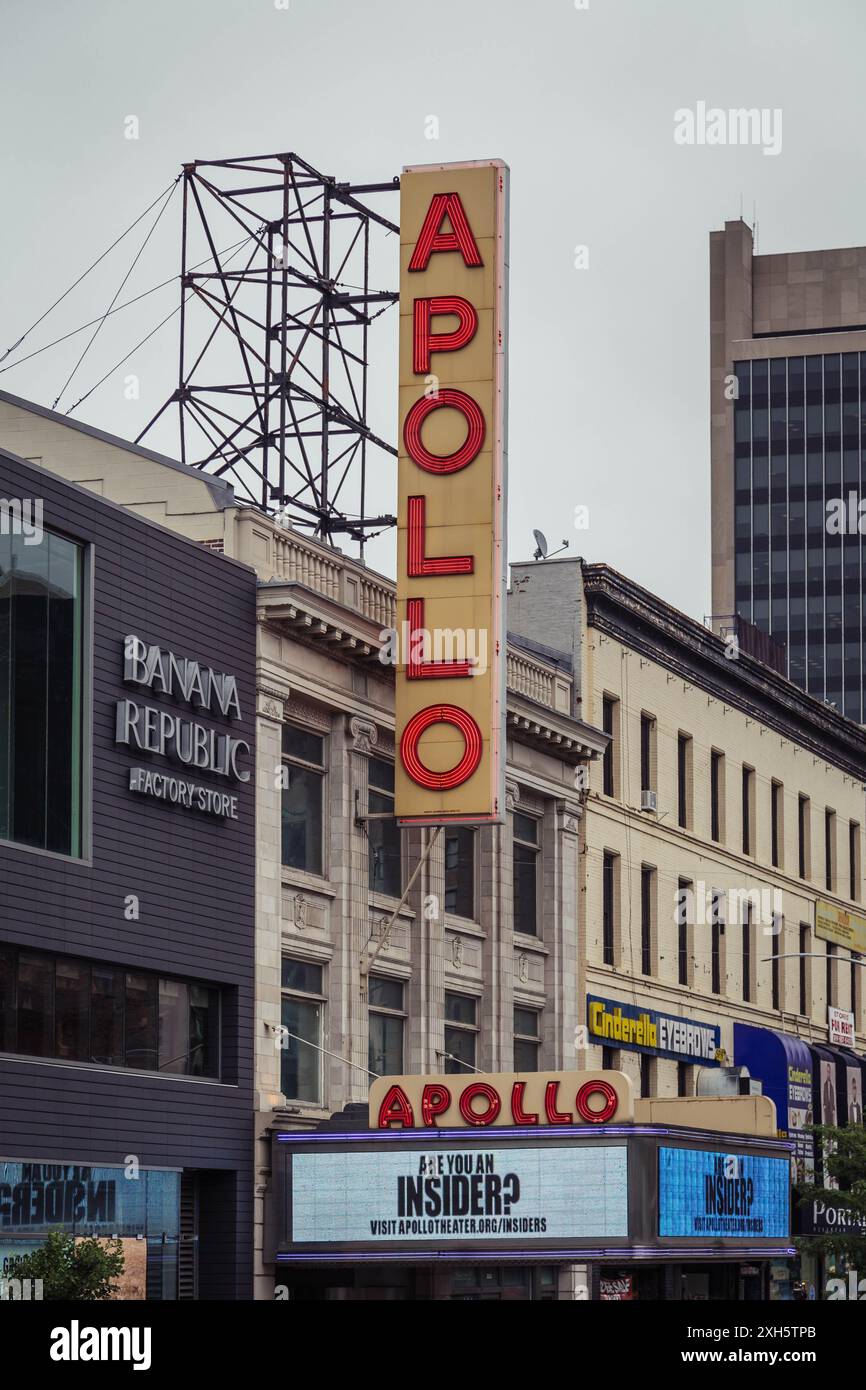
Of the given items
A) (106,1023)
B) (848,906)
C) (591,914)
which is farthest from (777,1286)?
(106,1023)

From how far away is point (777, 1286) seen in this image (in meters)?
51.7

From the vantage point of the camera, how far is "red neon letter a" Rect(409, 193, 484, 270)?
123 ft

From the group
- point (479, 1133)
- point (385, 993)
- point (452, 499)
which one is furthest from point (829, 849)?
point (479, 1133)

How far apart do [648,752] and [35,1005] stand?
79.2 feet

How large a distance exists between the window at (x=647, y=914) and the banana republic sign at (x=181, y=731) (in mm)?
17811

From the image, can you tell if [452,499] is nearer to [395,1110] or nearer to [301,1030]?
[301,1030]

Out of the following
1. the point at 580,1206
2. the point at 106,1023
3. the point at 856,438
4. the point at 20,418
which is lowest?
the point at 580,1206

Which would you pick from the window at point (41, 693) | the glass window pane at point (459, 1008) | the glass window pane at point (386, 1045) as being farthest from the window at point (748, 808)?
the window at point (41, 693)

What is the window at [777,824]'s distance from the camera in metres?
59.7

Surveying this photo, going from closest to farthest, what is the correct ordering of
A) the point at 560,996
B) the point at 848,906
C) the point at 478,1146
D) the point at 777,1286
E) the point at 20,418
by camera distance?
1. the point at 478,1146
2. the point at 20,418
3. the point at 560,996
4. the point at 777,1286
5. the point at 848,906

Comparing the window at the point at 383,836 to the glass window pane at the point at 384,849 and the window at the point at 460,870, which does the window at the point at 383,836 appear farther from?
the window at the point at 460,870

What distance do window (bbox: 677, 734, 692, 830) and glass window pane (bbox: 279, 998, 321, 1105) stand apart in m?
18.1

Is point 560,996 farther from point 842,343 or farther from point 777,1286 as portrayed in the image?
point 842,343
